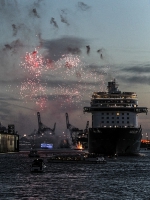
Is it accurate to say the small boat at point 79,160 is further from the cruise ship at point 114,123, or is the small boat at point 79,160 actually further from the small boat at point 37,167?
the small boat at point 37,167

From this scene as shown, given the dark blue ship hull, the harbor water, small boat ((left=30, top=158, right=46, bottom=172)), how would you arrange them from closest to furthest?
the harbor water < small boat ((left=30, top=158, right=46, bottom=172)) < the dark blue ship hull

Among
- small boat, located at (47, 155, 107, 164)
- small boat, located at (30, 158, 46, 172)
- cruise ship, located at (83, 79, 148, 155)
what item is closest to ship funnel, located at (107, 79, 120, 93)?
cruise ship, located at (83, 79, 148, 155)

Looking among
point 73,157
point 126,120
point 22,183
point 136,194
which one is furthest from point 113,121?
point 136,194

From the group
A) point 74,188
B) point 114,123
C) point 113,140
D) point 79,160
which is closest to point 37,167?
point 74,188

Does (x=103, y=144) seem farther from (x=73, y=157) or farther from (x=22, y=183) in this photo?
(x=22, y=183)

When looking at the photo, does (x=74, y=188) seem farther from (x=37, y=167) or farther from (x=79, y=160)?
(x=79, y=160)

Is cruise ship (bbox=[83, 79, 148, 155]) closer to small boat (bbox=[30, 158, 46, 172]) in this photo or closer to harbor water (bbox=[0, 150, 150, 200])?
small boat (bbox=[30, 158, 46, 172])

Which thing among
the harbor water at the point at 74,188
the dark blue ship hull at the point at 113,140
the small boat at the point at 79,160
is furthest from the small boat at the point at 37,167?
the dark blue ship hull at the point at 113,140

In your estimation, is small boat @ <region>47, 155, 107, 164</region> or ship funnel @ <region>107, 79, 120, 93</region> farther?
ship funnel @ <region>107, 79, 120, 93</region>
